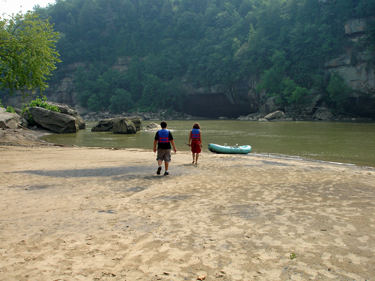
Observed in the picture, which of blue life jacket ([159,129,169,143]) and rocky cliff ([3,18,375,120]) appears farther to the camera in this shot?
rocky cliff ([3,18,375,120])

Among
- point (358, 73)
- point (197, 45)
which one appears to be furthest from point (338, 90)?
point (197, 45)

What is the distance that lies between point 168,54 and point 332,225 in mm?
90611

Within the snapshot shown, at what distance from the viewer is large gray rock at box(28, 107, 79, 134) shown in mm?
30422

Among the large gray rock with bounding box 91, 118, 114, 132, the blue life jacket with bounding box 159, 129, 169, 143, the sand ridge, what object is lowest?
the sand ridge

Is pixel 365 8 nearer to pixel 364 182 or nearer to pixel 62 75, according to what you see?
pixel 364 182

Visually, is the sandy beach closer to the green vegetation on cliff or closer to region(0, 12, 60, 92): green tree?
region(0, 12, 60, 92): green tree

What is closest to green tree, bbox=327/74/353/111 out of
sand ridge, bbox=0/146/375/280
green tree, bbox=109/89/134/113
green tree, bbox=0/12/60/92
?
green tree, bbox=0/12/60/92

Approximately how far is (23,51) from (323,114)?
50.6 m

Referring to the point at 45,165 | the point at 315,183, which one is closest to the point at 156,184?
the point at 315,183

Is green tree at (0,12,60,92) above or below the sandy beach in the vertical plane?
above

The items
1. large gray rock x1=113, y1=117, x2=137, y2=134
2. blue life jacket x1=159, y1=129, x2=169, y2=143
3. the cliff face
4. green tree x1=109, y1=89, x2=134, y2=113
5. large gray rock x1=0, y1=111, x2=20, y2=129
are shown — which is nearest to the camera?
blue life jacket x1=159, y1=129, x2=169, y2=143

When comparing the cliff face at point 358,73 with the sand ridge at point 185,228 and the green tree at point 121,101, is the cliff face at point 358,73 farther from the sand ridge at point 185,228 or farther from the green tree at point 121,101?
the green tree at point 121,101

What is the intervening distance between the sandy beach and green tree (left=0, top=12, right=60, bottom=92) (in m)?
11.2

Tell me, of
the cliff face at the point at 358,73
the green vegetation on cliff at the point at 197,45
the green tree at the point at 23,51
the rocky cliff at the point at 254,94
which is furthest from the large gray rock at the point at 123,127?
the cliff face at the point at 358,73
